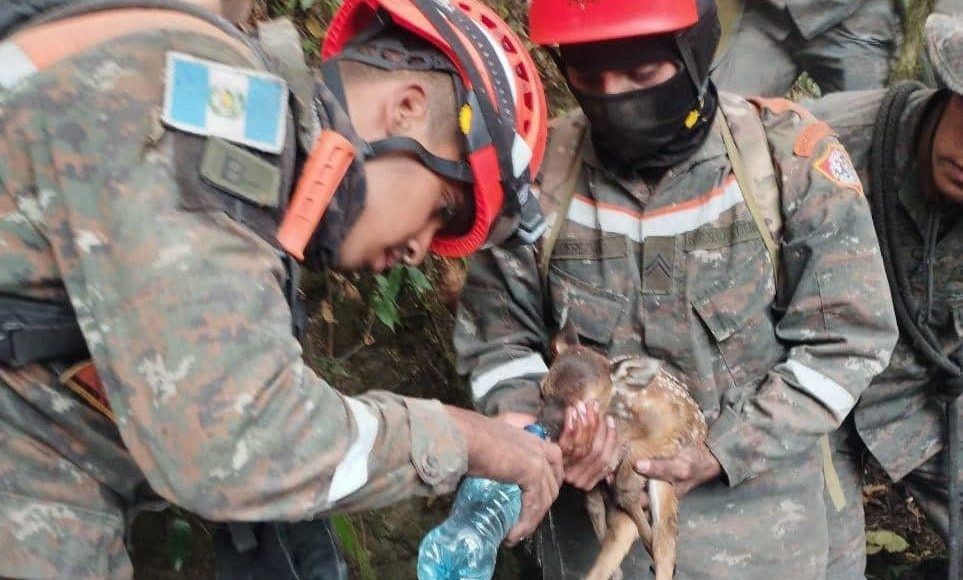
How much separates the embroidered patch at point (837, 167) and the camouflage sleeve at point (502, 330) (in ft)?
3.07

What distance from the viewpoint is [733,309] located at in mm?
2838

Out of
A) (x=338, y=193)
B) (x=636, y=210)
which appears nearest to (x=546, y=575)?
(x=636, y=210)

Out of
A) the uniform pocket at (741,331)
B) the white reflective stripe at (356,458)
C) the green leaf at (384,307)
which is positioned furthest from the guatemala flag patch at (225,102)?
the green leaf at (384,307)

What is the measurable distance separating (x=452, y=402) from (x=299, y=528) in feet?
7.34

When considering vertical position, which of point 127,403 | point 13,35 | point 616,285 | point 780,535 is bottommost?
point 780,535

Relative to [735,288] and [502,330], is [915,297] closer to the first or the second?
[735,288]

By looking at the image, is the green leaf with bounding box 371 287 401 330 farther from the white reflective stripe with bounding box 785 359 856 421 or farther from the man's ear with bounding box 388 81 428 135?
the man's ear with bounding box 388 81 428 135

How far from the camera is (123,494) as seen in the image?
1.87 meters

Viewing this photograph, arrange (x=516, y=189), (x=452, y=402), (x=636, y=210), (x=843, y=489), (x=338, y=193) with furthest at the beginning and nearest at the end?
(x=452, y=402)
(x=843, y=489)
(x=636, y=210)
(x=516, y=189)
(x=338, y=193)

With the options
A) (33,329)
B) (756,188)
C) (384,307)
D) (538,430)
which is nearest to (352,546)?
(384,307)

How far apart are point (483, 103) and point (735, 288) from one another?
1.28 metres

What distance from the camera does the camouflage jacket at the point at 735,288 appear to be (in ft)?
9.11

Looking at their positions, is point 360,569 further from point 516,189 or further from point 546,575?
point 516,189

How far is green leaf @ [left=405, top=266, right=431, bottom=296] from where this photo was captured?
417 centimetres
